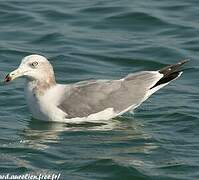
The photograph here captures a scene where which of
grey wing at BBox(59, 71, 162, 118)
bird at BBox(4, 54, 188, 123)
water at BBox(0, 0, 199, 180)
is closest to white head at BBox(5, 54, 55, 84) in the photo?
bird at BBox(4, 54, 188, 123)

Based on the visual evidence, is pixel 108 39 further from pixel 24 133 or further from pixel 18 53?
pixel 24 133

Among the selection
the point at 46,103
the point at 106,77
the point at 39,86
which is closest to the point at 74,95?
the point at 46,103

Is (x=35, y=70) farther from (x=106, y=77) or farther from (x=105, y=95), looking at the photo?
(x=106, y=77)

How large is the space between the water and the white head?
2.08 ft

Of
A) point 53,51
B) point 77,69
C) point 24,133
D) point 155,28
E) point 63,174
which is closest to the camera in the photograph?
point 63,174

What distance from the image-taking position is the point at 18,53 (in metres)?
17.3

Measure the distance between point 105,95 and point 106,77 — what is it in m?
2.18

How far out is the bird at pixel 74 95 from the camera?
13.7 m

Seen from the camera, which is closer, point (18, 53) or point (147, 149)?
point (147, 149)

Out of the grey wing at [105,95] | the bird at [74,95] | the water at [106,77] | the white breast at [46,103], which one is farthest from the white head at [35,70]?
the water at [106,77]

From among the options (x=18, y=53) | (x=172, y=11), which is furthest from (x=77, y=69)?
(x=172, y=11)

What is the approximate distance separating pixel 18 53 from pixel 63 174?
245 inches

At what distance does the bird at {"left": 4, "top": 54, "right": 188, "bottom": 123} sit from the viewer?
1370 cm

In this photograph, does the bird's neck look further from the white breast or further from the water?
the water
